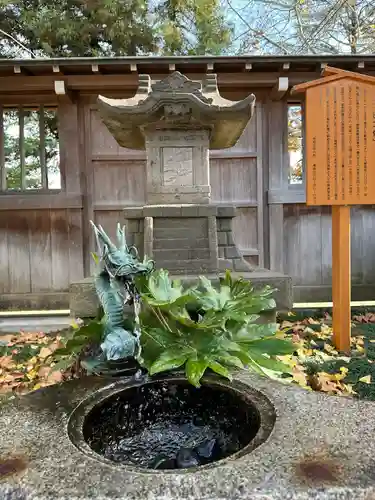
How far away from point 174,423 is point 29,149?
23.1ft

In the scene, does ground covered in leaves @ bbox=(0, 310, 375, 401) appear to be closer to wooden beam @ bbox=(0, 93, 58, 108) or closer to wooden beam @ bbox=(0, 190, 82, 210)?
wooden beam @ bbox=(0, 190, 82, 210)

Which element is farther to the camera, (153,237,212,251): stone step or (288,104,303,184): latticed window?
(288,104,303,184): latticed window

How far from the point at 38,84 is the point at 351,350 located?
20.2ft

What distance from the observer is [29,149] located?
7.66m

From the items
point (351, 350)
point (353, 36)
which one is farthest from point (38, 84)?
point (353, 36)

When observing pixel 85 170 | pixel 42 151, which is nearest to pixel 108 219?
pixel 85 170

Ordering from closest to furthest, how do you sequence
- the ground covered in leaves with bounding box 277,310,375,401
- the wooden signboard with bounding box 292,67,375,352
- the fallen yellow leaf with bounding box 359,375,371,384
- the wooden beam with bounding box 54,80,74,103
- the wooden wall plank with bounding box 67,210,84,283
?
the ground covered in leaves with bounding box 277,310,375,401 → the fallen yellow leaf with bounding box 359,375,371,384 → the wooden signboard with bounding box 292,67,375,352 → the wooden beam with bounding box 54,80,74,103 → the wooden wall plank with bounding box 67,210,84,283

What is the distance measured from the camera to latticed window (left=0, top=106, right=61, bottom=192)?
7.28 metres

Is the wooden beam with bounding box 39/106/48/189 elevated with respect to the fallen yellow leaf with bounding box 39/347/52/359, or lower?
elevated

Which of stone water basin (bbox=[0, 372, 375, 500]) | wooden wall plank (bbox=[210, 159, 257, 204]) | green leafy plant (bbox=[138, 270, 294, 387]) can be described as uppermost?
wooden wall plank (bbox=[210, 159, 257, 204])

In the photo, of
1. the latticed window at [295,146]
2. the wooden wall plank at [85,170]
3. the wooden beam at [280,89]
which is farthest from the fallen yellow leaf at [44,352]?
the wooden beam at [280,89]

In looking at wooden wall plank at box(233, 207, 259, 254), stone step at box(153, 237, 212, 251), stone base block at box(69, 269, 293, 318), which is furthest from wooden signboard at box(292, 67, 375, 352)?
wooden wall plank at box(233, 207, 259, 254)

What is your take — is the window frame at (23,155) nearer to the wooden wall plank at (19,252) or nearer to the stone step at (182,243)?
the wooden wall plank at (19,252)

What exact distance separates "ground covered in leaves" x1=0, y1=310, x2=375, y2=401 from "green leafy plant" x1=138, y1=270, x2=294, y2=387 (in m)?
0.98
